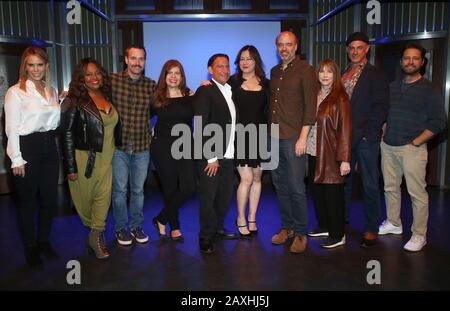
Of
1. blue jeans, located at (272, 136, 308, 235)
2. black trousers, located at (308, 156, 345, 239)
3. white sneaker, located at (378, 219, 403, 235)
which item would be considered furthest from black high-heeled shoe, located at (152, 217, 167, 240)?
white sneaker, located at (378, 219, 403, 235)

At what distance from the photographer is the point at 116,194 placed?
3.39 meters

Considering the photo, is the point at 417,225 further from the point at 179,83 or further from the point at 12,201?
the point at 12,201

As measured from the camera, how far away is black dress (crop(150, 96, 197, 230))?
3.33 meters

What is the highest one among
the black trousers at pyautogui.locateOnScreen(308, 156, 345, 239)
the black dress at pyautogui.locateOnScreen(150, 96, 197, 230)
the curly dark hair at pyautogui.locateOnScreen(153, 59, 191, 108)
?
the curly dark hair at pyautogui.locateOnScreen(153, 59, 191, 108)

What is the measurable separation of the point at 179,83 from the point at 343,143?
1402 millimetres

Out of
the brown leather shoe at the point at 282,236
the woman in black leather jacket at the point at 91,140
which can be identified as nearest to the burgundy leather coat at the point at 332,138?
the brown leather shoe at the point at 282,236

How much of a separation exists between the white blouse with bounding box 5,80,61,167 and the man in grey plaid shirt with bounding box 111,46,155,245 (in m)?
0.53

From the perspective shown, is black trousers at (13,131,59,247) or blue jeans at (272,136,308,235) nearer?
black trousers at (13,131,59,247)

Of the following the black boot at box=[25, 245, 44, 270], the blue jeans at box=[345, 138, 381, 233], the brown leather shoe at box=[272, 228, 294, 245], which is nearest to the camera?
the black boot at box=[25, 245, 44, 270]

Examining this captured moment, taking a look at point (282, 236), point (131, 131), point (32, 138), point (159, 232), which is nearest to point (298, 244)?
point (282, 236)

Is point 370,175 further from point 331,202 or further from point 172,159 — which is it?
point 172,159

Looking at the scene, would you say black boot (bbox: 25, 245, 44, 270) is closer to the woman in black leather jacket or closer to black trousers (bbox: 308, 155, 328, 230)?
the woman in black leather jacket
